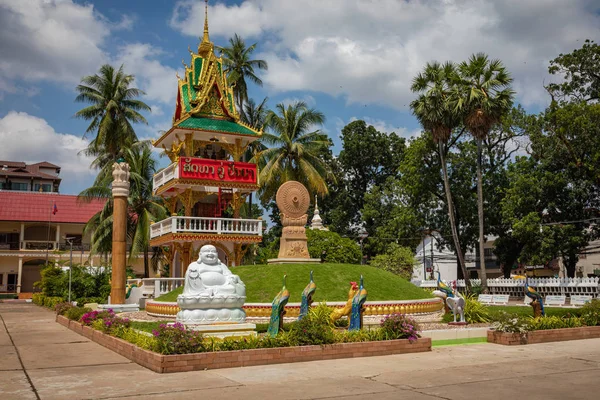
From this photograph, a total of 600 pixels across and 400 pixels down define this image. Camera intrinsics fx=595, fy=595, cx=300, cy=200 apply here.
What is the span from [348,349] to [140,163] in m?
32.0

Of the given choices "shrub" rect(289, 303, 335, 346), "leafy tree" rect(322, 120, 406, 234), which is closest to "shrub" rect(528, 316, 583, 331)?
"shrub" rect(289, 303, 335, 346)

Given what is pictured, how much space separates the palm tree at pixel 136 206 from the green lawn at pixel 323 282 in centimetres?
1388

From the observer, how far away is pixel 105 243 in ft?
133

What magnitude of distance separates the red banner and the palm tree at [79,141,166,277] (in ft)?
20.9

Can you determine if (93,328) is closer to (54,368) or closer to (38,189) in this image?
(54,368)

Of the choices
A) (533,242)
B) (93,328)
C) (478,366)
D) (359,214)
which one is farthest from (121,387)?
(359,214)

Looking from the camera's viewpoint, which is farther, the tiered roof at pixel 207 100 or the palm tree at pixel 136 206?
the palm tree at pixel 136 206

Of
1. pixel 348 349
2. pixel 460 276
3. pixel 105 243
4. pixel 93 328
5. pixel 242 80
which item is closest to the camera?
pixel 348 349

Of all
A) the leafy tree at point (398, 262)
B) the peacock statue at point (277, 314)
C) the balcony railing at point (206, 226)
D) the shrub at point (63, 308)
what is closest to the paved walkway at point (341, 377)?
the peacock statue at point (277, 314)

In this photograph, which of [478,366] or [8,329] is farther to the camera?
[8,329]

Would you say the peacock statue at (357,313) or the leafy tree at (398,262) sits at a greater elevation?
the leafy tree at (398,262)

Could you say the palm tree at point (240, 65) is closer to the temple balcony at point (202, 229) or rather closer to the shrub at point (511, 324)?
the temple balcony at point (202, 229)

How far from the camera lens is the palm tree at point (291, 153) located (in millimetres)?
42375

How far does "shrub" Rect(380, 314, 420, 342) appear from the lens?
1363 cm
